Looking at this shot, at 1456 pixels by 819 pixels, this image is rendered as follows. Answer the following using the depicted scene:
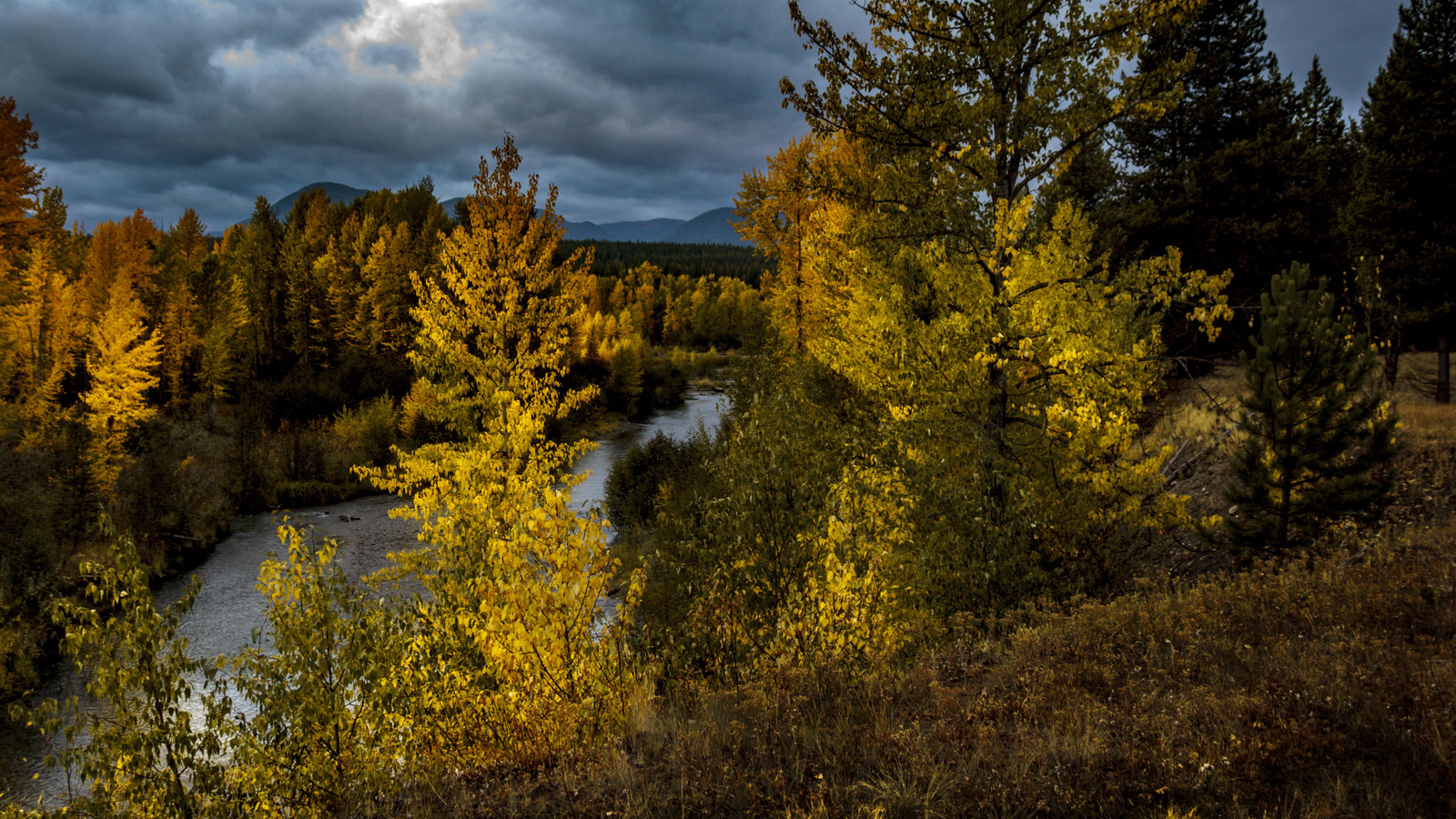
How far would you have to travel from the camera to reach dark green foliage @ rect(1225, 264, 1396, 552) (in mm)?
8273

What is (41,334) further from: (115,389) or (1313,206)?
(1313,206)

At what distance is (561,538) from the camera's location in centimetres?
611

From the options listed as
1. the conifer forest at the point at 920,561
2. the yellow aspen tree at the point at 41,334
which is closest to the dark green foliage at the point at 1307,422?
the conifer forest at the point at 920,561

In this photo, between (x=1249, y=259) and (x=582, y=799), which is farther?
(x=1249, y=259)

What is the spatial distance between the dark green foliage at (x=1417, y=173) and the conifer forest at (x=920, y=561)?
92 mm

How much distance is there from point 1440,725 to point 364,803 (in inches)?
283

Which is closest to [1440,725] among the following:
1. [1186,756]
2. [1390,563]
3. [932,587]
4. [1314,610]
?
[1186,756]

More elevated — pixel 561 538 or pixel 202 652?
pixel 561 538

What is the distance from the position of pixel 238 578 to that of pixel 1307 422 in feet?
84.2

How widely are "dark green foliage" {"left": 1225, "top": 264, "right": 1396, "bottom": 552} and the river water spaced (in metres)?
7.46

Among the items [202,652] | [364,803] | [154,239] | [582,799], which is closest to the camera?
Result: [582,799]

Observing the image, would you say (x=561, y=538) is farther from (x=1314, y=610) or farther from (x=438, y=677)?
(x=1314, y=610)

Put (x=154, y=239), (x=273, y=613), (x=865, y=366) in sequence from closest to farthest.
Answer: (x=273, y=613)
(x=865, y=366)
(x=154, y=239)

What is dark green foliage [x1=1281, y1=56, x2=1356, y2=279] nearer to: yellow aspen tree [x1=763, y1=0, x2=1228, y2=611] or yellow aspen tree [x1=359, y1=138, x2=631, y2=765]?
yellow aspen tree [x1=763, y1=0, x2=1228, y2=611]
